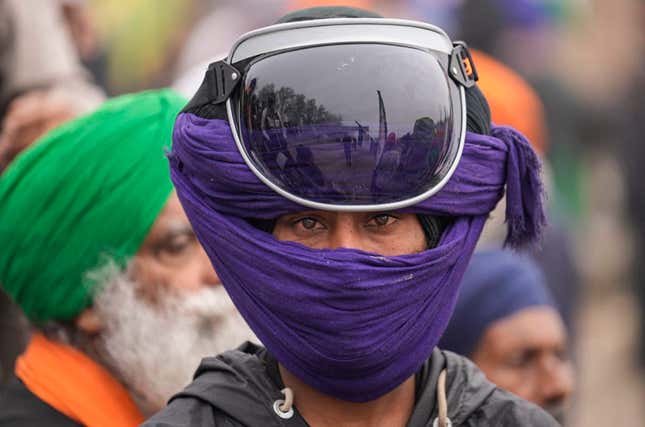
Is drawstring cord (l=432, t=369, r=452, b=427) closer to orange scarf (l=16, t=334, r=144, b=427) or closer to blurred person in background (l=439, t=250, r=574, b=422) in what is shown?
orange scarf (l=16, t=334, r=144, b=427)

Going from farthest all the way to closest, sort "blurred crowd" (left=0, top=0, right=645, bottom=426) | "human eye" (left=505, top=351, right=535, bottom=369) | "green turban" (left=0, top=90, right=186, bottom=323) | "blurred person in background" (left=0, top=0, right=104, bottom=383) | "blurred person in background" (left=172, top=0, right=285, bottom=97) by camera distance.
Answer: "blurred person in background" (left=172, top=0, right=285, bottom=97) → "human eye" (left=505, top=351, right=535, bottom=369) → "blurred person in background" (left=0, top=0, right=104, bottom=383) → "blurred crowd" (left=0, top=0, right=645, bottom=426) → "green turban" (left=0, top=90, right=186, bottom=323)

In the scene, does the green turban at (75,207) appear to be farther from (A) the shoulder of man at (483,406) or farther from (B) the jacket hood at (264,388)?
(A) the shoulder of man at (483,406)

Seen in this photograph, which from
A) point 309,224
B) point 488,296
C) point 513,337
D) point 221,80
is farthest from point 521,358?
point 221,80

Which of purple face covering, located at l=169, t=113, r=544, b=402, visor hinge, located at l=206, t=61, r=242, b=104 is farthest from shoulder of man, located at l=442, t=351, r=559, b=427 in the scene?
visor hinge, located at l=206, t=61, r=242, b=104

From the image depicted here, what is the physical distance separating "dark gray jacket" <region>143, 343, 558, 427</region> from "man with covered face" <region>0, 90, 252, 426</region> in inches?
38.3

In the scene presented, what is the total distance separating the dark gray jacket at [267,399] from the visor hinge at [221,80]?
0.61 meters

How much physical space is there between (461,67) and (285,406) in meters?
0.88

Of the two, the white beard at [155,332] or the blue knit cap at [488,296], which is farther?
the blue knit cap at [488,296]

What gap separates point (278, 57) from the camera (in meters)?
2.91

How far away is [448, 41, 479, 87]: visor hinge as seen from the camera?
9.91 ft

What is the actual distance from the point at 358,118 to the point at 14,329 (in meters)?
2.51

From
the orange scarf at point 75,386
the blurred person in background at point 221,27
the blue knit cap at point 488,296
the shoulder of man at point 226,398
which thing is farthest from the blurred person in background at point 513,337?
the blurred person in background at point 221,27

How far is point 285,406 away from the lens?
2.97m

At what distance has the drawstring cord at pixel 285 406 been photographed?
2.96m
